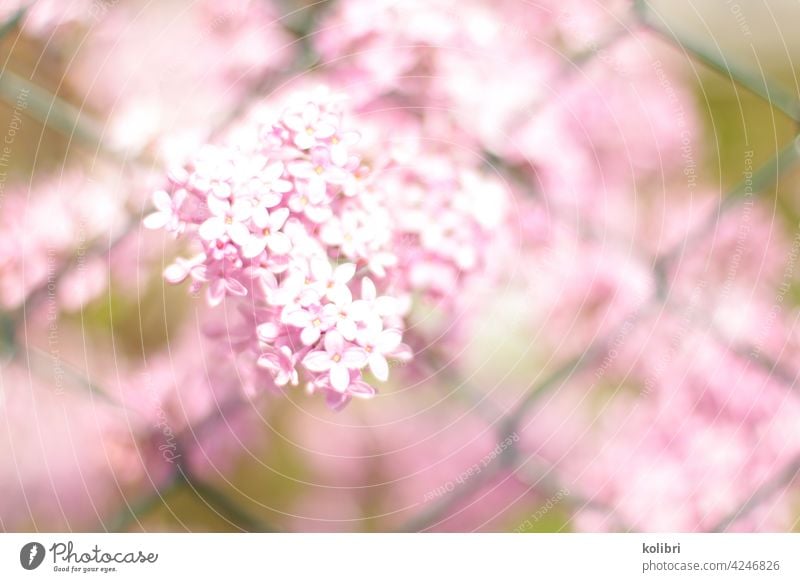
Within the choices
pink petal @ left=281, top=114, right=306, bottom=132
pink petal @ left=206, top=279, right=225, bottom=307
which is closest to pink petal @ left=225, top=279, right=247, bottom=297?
pink petal @ left=206, top=279, right=225, bottom=307

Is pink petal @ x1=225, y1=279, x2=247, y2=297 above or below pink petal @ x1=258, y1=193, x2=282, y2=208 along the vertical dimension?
below

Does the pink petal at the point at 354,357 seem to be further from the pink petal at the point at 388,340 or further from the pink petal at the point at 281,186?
the pink petal at the point at 281,186

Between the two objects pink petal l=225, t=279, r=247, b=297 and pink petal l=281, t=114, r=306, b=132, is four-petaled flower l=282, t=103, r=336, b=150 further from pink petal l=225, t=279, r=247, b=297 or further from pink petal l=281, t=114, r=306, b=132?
pink petal l=225, t=279, r=247, b=297

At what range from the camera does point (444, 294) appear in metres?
0.46

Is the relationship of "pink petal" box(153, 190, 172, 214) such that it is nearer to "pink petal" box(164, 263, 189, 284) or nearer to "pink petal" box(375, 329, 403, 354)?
"pink petal" box(164, 263, 189, 284)

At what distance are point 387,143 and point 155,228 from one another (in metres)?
0.17

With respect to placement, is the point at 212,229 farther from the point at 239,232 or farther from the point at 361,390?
the point at 361,390

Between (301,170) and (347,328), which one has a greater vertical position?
(301,170)

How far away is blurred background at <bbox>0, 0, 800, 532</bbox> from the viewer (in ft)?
1.49

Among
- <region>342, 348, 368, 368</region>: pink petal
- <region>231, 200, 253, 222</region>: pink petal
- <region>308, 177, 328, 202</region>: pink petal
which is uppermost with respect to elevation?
<region>308, 177, 328, 202</region>: pink petal

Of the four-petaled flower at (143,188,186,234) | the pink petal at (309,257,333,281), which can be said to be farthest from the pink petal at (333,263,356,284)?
the four-petaled flower at (143,188,186,234)

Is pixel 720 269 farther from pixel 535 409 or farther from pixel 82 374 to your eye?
pixel 82 374

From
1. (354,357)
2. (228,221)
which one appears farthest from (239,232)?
(354,357)

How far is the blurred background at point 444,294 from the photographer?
45 centimetres
